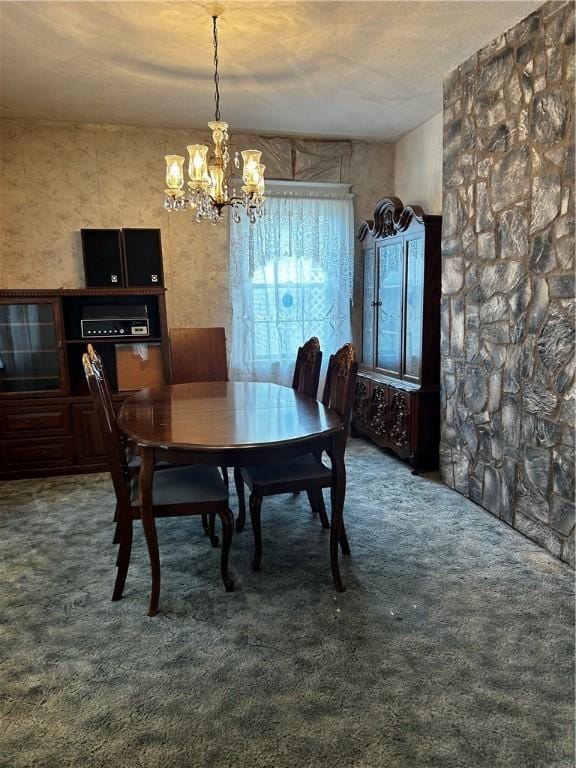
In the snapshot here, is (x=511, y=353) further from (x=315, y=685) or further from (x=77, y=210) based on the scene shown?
(x=77, y=210)

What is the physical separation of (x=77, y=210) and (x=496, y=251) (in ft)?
10.4

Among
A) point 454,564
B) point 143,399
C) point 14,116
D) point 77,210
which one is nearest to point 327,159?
point 77,210

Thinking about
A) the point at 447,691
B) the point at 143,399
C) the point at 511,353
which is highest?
the point at 511,353

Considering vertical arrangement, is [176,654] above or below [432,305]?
below

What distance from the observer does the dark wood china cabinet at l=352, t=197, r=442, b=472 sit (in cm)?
360

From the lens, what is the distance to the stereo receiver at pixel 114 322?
3.94m

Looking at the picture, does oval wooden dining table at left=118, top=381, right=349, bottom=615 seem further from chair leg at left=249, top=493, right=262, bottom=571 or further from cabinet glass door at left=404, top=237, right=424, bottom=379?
cabinet glass door at left=404, top=237, right=424, bottom=379

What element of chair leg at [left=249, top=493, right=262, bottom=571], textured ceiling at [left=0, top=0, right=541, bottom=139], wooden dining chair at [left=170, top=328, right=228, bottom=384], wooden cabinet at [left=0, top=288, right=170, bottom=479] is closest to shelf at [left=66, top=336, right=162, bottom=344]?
wooden cabinet at [left=0, top=288, right=170, bottom=479]

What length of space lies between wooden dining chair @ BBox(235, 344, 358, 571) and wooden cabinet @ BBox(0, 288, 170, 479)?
1.84 m

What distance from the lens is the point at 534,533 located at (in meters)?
2.69

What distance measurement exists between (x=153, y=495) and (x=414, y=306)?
2.35 meters

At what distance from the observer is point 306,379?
3.16 meters

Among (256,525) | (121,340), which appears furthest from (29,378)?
(256,525)

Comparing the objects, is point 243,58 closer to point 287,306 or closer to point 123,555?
point 287,306
